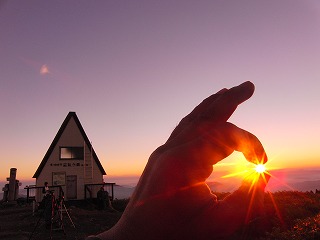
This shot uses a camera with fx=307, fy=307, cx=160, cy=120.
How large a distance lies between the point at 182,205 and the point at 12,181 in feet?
125

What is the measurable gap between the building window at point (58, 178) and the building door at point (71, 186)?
51 centimetres

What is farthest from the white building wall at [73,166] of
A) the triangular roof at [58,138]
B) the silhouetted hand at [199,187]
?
the silhouetted hand at [199,187]

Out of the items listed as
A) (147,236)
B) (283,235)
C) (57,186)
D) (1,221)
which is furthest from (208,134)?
(57,186)

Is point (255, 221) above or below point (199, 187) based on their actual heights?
Result: below

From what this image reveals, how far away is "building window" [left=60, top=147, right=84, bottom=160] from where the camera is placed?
33.1m

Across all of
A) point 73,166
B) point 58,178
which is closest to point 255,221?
point 58,178

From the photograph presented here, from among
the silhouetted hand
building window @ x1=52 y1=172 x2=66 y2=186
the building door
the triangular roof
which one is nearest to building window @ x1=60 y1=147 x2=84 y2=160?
the triangular roof

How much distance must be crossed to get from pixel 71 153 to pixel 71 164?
1.31 m

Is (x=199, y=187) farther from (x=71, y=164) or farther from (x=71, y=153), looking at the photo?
(x=71, y=153)

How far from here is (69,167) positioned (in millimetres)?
32719

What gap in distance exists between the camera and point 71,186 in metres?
32.2

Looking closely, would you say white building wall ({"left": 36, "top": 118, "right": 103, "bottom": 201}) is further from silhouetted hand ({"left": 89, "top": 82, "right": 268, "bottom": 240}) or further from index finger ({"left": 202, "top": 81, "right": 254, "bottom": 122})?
index finger ({"left": 202, "top": 81, "right": 254, "bottom": 122})

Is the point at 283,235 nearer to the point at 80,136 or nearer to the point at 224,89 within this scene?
the point at 224,89

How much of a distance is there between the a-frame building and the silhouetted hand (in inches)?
1252
